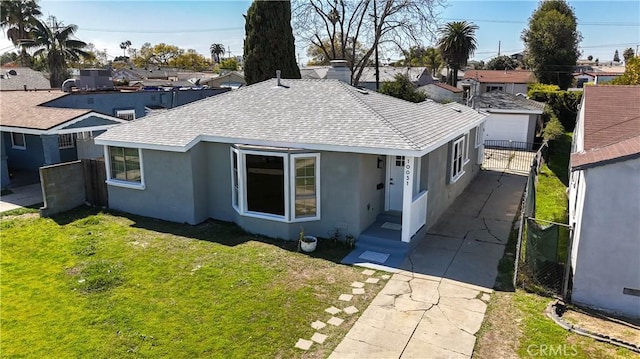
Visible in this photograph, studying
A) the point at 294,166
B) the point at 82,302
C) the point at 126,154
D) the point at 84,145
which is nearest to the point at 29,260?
the point at 82,302

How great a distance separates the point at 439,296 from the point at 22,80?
1646 inches

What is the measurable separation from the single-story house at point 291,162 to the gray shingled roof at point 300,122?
36 mm

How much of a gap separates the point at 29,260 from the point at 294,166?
22.2 feet

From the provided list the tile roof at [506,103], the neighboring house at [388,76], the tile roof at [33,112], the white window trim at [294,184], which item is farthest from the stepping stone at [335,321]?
the neighboring house at [388,76]

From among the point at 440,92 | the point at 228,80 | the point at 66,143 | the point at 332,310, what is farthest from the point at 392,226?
the point at 228,80

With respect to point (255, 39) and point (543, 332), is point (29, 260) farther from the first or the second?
point (255, 39)

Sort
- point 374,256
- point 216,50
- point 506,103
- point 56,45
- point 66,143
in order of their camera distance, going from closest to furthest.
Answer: point 374,256 → point 66,143 → point 506,103 → point 56,45 → point 216,50

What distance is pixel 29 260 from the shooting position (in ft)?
35.0

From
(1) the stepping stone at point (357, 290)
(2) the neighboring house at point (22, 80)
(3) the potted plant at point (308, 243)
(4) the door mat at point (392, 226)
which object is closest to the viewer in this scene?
(1) the stepping stone at point (357, 290)

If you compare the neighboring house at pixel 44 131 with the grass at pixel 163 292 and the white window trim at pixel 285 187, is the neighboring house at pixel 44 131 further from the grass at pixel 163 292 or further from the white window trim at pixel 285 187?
the white window trim at pixel 285 187

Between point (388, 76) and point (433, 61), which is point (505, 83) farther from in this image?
point (433, 61)

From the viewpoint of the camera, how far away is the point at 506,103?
29.4m

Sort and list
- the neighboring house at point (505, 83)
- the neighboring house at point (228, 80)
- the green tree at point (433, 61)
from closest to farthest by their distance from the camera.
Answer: the neighboring house at point (228, 80) → the neighboring house at point (505, 83) → the green tree at point (433, 61)

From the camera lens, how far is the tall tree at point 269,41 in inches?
1072
